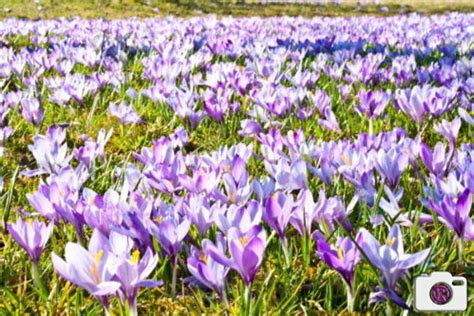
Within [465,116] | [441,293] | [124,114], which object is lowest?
[124,114]

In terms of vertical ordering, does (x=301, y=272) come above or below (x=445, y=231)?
below

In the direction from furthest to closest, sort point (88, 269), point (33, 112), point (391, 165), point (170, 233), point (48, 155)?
point (33, 112), point (48, 155), point (391, 165), point (170, 233), point (88, 269)

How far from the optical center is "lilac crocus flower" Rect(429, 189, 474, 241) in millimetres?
1695

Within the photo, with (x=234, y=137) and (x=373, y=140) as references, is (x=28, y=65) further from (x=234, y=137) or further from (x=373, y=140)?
(x=373, y=140)

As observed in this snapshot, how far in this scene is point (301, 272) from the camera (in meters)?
1.92

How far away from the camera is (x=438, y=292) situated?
147cm

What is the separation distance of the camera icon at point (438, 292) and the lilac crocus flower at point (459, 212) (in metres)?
0.29

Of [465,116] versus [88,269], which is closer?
[88,269]

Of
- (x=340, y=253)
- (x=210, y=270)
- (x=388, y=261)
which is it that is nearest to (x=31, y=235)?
(x=210, y=270)

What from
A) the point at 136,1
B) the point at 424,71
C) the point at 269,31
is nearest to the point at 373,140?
the point at 424,71

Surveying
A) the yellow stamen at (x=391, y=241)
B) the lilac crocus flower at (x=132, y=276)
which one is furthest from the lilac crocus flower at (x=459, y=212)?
the lilac crocus flower at (x=132, y=276)

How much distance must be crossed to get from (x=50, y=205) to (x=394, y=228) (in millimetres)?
957

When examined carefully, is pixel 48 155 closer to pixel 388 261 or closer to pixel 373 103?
pixel 388 261

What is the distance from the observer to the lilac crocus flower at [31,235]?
5.51ft
